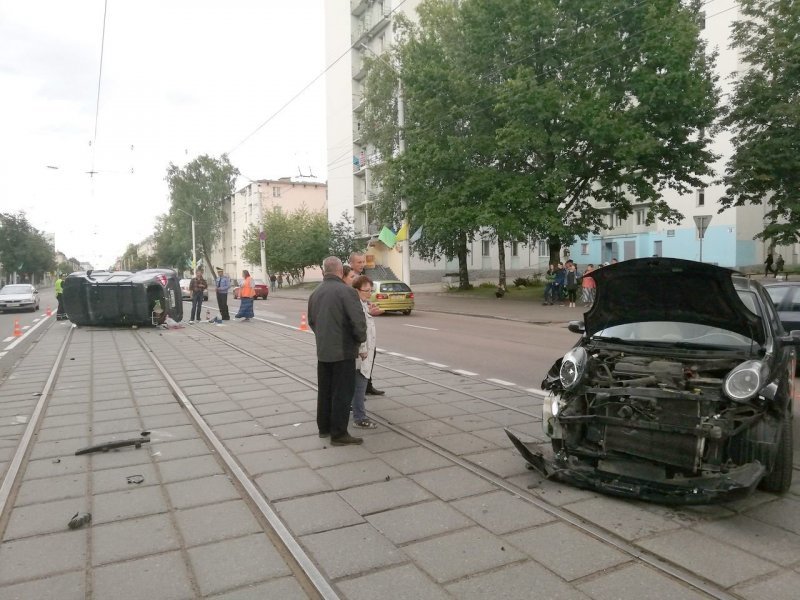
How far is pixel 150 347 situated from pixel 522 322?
11.3 m

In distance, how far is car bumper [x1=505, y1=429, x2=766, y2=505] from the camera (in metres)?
3.69

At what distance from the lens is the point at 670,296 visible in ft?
16.5

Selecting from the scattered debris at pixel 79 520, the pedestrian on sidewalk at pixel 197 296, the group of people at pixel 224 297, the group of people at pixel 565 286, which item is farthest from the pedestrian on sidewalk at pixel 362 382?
the group of people at pixel 565 286

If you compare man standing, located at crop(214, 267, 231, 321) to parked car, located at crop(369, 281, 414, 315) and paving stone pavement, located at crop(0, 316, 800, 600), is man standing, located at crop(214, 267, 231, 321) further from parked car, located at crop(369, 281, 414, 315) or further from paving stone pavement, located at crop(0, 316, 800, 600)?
paving stone pavement, located at crop(0, 316, 800, 600)

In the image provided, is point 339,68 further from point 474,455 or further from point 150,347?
point 474,455

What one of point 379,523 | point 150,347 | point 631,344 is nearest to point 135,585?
point 379,523

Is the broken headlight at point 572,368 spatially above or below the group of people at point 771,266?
below

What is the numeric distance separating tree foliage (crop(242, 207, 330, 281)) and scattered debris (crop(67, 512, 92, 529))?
1857 inches

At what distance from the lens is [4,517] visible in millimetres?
4102

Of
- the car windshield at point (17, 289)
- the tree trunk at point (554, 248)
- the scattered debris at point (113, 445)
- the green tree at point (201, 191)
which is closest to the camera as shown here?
the scattered debris at point (113, 445)

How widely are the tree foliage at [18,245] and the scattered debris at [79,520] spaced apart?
72.4m

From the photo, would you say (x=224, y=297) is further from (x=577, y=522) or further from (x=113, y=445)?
(x=577, y=522)

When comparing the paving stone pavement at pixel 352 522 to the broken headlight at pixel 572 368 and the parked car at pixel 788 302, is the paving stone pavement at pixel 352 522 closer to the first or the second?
the broken headlight at pixel 572 368

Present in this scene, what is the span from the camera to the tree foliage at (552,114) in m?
22.3
